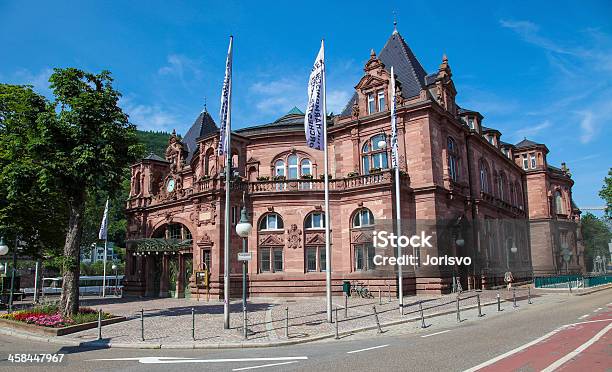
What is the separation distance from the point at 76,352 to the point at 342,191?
74.6ft

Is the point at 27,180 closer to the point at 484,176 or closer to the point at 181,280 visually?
the point at 181,280

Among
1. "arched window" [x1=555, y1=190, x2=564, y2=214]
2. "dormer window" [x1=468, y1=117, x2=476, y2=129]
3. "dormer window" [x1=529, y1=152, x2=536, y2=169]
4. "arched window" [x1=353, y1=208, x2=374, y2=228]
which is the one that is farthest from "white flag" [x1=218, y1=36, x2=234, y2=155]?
"arched window" [x1=555, y1=190, x2=564, y2=214]

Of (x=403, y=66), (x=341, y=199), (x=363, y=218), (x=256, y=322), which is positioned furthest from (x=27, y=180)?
(x=403, y=66)

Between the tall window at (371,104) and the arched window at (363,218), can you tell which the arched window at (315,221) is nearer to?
the arched window at (363,218)

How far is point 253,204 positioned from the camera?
34438mm

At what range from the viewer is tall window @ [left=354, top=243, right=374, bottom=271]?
3242 centimetres

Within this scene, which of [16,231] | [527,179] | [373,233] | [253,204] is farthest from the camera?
[527,179]

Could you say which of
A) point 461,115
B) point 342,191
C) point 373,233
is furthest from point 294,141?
point 461,115

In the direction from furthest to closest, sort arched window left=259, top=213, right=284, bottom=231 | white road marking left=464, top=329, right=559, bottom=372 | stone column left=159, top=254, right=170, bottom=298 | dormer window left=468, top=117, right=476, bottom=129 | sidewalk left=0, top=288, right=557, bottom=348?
dormer window left=468, top=117, right=476, bottom=129 < stone column left=159, top=254, right=170, bottom=298 < arched window left=259, top=213, right=284, bottom=231 < sidewalk left=0, top=288, right=557, bottom=348 < white road marking left=464, top=329, right=559, bottom=372

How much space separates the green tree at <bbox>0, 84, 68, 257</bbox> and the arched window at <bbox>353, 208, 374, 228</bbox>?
18993 mm

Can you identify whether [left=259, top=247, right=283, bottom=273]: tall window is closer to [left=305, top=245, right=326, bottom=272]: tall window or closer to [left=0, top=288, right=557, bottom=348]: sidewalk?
[left=305, top=245, right=326, bottom=272]: tall window

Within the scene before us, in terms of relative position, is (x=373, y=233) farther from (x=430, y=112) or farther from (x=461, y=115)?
(x=461, y=115)

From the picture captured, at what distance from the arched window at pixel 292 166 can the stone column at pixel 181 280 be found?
11140 millimetres

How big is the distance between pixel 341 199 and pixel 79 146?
18.8 meters
